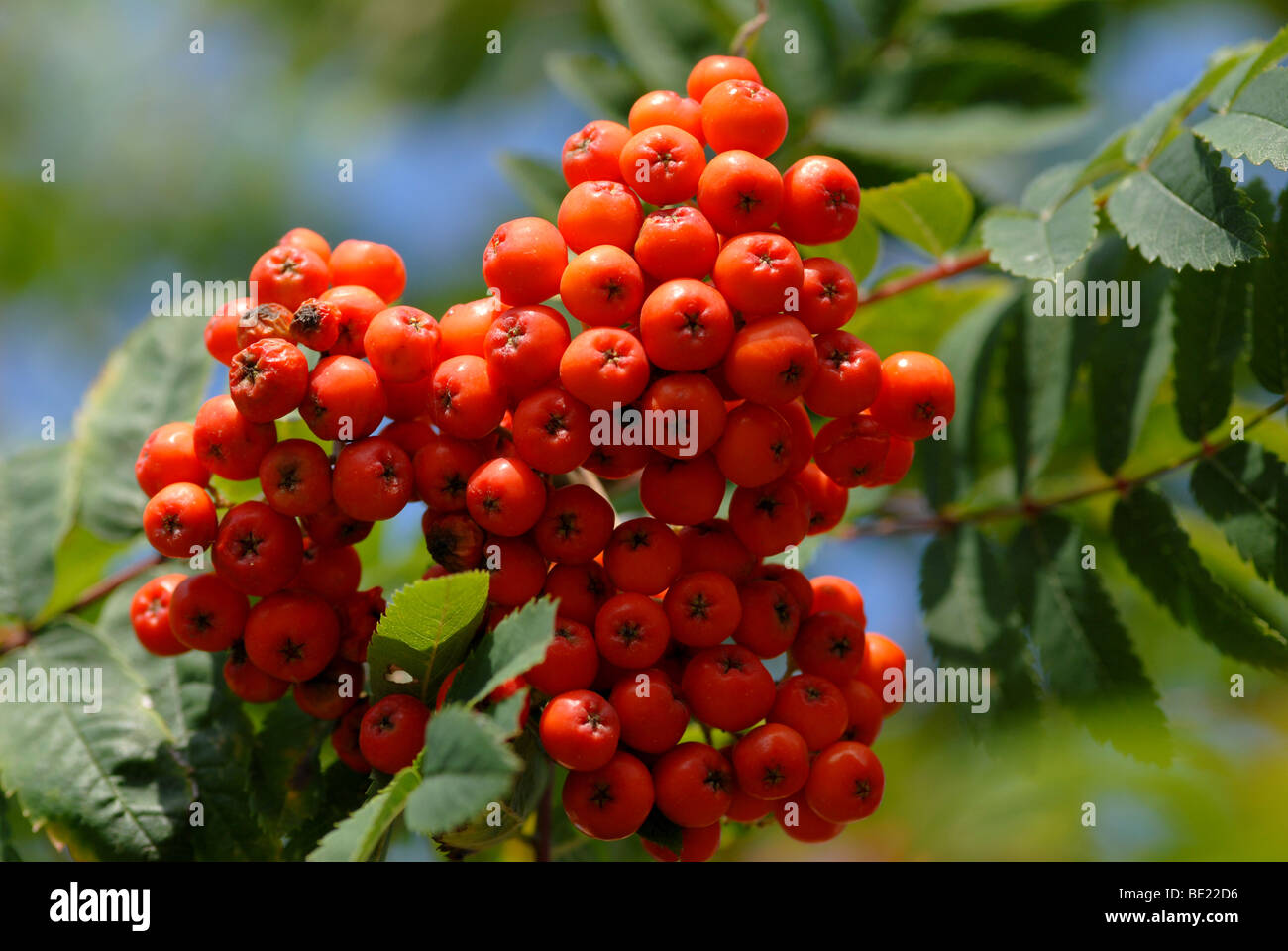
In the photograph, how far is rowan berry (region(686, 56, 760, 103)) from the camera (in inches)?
91.4

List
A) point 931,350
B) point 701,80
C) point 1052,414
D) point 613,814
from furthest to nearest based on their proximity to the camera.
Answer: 1. point 931,350
2. point 1052,414
3. point 701,80
4. point 613,814

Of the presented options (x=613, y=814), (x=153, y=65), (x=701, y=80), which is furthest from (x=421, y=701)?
(x=153, y=65)

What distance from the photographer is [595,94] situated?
3434 mm

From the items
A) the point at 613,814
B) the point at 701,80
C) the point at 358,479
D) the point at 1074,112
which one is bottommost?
the point at 613,814

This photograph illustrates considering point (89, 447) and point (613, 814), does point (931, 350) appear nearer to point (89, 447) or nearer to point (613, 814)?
point (613, 814)

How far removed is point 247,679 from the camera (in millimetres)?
2328

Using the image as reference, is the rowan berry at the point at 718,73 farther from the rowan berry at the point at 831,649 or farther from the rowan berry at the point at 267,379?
the rowan berry at the point at 831,649

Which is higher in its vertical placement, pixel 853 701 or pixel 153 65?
pixel 153 65

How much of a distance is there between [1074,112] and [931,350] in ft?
2.92

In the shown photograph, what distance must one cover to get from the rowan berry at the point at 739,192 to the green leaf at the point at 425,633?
0.84 metres

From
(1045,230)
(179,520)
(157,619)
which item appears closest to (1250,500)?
(1045,230)

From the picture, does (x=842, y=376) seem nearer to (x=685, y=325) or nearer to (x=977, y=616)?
(x=685, y=325)

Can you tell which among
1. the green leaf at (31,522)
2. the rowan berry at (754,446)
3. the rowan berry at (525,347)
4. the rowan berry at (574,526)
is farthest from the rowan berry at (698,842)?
the green leaf at (31,522)

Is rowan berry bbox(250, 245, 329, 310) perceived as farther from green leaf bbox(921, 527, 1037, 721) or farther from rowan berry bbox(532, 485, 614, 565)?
green leaf bbox(921, 527, 1037, 721)
